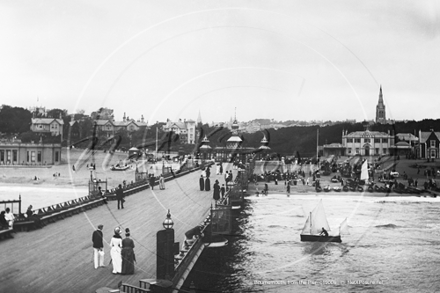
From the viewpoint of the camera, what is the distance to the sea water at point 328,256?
Result: 19.9 meters

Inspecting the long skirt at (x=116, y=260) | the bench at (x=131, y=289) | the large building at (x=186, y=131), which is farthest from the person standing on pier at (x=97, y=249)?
the large building at (x=186, y=131)

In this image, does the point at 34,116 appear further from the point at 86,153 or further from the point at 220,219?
the point at 220,219

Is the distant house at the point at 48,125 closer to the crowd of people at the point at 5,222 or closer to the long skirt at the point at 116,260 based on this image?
the crowd of people at the point at 5,222

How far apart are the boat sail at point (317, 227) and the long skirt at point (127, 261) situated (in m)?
16.4

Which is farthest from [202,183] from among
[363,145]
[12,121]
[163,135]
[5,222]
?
[12,121]

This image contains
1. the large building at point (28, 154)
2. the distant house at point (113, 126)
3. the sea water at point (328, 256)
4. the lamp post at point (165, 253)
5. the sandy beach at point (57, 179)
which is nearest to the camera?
the lamp post at point (165, 253)

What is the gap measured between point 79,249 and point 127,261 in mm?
2894

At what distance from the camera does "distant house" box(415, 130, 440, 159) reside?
71.1m

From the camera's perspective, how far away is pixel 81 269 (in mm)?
13469

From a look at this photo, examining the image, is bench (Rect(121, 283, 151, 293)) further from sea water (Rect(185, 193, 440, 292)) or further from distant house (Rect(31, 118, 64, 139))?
distant house (Rect(31, 118, 64, 139))

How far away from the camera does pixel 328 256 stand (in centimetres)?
2509

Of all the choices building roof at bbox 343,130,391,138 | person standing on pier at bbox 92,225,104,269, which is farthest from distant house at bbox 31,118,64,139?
person standing on pier at bbox 92,225,104,269

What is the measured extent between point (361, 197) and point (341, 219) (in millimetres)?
14031

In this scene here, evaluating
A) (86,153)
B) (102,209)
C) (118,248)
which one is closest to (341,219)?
(102,209)
